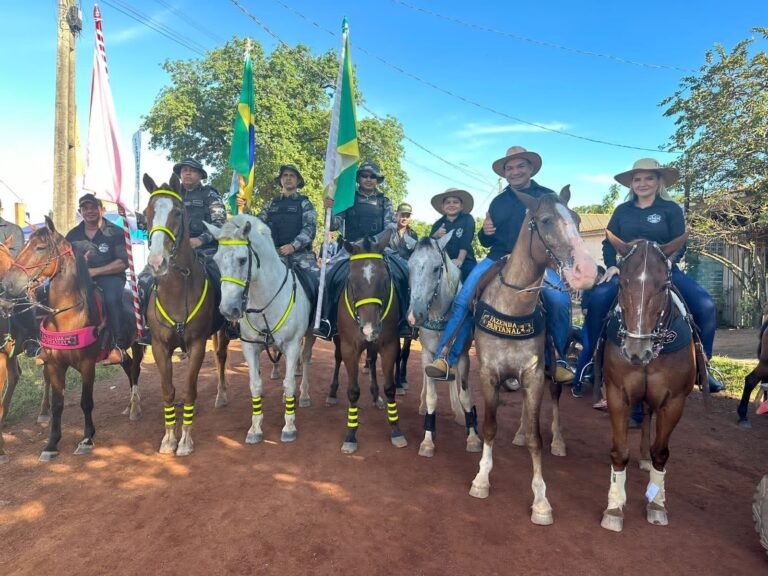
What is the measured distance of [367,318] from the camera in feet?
15.5

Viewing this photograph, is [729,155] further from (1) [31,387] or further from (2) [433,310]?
(1) [31,387]

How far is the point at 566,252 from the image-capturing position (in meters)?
3.33

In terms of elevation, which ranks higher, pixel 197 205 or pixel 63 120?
pixel 63 120

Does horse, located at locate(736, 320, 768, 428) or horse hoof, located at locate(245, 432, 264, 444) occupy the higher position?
horse, located at locate(736, 320, 768, 428)

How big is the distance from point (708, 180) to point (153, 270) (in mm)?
16603

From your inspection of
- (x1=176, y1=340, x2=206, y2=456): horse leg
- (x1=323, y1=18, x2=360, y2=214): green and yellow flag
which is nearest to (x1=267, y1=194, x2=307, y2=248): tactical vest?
(x1=323, y1=18, x2=360, y2=214): green and yellow flag

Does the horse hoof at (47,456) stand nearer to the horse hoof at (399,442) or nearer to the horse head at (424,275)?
the horse hoof at (399,442)

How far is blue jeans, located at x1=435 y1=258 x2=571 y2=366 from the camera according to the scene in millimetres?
4367

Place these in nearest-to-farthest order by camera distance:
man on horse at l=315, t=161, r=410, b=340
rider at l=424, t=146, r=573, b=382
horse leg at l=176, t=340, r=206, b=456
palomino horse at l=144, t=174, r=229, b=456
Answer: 1. rider at l=424, t=146, r=573, b=382
2. palomino horse at l=144, t=174, r=229, b=456
3. horse leg at l=176, t=340, r=206, b=456
4. man on horse at l=315, t=161, r=410, b=340

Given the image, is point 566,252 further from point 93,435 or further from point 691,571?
point 93,435

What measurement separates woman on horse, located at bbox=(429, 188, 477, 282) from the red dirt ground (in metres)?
2.56

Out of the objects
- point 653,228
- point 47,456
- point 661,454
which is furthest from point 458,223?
point 47,456

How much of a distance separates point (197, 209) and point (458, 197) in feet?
12.9

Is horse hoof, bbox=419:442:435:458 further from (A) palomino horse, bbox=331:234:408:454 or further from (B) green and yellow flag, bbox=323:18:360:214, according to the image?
(B) green and yellow flag, bbox=323:18:360:214
